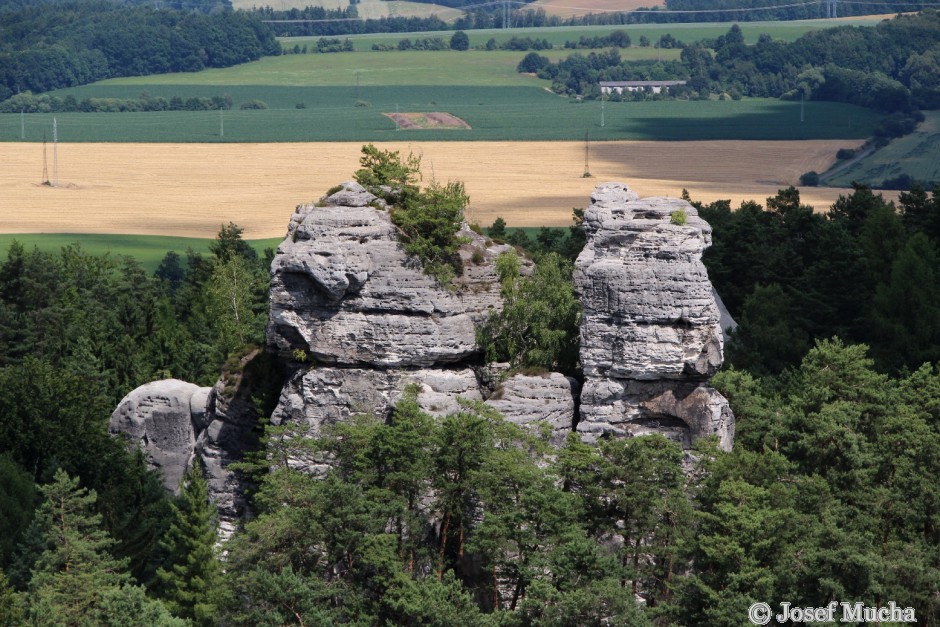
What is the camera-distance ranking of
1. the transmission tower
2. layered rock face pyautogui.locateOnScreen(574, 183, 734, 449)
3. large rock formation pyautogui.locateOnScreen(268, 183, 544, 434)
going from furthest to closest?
the transmission tower, large rock formation pyautogui.locateOnScreen(268, 183, 544, 434), layered rock face pyautogui.locateOnScreen(574, 183, 734, 449)

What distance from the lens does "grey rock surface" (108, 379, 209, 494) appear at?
2320 inches

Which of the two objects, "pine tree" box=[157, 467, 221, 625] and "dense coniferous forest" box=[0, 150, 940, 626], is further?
"pine tree" box=[157, 467, 221, 625]

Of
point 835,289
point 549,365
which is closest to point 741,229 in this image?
point 835,289

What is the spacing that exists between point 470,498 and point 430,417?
9.02 feet

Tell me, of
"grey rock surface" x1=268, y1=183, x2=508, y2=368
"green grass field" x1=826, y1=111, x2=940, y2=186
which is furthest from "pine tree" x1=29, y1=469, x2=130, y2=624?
"green grass field" x1=826, y1=111, x2=940, y2=186

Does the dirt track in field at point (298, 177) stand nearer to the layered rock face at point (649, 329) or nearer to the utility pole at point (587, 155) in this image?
the utility pole at point (587, 155)

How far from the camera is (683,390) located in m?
47.5

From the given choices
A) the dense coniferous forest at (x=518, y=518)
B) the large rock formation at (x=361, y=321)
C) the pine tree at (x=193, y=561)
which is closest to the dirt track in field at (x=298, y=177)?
the dense coniferous forest at (x=518, y=518)

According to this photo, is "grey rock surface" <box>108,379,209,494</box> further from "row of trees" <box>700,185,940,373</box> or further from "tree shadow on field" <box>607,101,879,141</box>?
"tree shadow on field" <box>607,101,879,141</box>

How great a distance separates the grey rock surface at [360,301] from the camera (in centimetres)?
4822

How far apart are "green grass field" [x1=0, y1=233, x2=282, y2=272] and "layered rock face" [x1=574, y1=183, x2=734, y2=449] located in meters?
78.8

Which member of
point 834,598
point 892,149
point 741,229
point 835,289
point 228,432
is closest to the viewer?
point 834,598

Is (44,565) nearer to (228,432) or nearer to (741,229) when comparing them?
(228,432)

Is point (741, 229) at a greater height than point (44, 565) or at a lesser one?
greater
